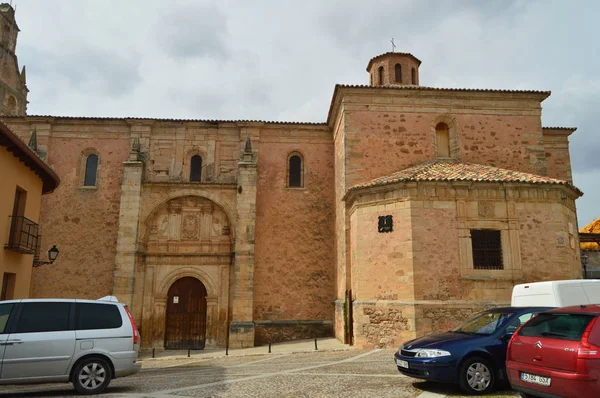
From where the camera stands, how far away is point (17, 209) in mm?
12859

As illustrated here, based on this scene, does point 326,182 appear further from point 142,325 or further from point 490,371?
point 490,371

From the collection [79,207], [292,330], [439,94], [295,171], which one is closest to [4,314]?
[292,330]

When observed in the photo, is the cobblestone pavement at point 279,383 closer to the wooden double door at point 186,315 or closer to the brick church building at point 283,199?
the brick church building at point 283,199

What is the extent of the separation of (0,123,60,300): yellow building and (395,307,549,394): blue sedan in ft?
31.9

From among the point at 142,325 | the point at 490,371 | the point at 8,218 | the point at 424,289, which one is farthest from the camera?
the point at 142,325

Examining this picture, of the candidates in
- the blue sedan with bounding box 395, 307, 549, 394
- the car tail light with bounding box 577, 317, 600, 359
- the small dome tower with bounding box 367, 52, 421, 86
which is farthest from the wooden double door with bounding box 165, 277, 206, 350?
the car tail light with bounding box 577, 317, 600, 359

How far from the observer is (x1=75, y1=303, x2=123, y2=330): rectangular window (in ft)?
26.0

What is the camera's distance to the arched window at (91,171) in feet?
65.7

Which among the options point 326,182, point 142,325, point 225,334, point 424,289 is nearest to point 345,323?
point 424,289

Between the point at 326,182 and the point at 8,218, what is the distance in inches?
464

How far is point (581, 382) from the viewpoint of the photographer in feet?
17.3

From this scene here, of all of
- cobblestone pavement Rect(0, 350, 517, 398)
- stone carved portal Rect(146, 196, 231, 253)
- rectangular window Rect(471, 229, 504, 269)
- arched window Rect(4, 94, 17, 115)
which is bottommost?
cobblestone pavement Rect(0, 350, 517, 398)

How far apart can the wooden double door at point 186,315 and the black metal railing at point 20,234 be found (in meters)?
6.79

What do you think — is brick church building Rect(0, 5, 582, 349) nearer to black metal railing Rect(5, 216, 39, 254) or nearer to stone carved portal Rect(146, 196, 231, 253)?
stone carved portal Rect(146, 196, 231, 253)
